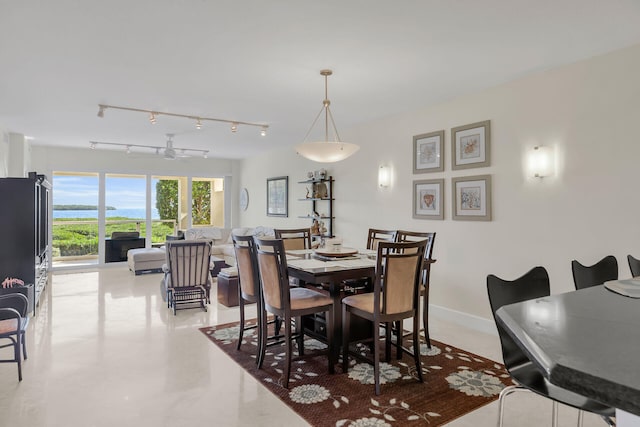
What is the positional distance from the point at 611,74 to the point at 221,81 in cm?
336

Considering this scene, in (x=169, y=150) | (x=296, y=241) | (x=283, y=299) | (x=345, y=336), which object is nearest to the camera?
(x=283, y=299)

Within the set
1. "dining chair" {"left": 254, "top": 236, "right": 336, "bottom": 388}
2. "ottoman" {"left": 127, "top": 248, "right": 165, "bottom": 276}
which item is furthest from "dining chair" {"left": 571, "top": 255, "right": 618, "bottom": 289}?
"ottoman" {"left": 127, "top": 248, "right": 165, "bottom": 276}

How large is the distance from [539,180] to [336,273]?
215 cm

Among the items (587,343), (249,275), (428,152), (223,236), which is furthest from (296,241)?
(223,236)

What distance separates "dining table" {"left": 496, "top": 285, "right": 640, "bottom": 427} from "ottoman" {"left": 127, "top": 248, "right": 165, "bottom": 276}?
7.18 metres

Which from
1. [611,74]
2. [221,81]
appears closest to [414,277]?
[611,74]

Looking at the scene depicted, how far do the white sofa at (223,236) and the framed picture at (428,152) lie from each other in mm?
3427

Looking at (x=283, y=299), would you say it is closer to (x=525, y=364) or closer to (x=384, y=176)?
(x=525, y=364)

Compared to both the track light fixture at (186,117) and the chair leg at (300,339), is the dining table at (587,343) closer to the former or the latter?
the chair leg at (300,339)

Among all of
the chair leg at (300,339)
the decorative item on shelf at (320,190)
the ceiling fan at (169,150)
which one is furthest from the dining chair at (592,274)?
the ceiling fan at (169,150)

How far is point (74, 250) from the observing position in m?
8.00

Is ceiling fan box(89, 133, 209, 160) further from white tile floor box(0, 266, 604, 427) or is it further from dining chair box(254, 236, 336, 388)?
dining chair box(254, 236, 336, 388)

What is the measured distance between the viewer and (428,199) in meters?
4.57

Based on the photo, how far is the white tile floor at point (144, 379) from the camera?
7.67 ft
